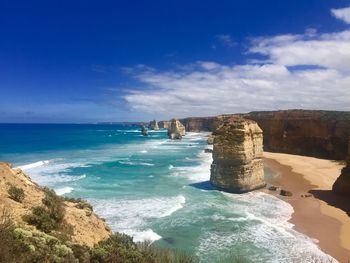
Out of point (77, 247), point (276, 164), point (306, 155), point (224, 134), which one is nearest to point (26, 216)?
point (77, 247)

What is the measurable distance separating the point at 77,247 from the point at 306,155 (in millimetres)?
56040

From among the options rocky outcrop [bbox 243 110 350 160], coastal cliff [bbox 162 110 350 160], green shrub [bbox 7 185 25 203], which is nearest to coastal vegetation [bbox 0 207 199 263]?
green shrub [bbox 7 185 25 203]

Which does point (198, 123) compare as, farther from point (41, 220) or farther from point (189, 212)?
point (41, 220)

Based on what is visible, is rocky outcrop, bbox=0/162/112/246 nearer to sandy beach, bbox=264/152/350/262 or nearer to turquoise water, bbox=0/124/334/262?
turquoise water, bbox=0/124/334/262

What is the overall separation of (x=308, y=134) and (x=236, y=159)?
121 feet

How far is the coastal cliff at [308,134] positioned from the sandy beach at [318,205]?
8.32 m

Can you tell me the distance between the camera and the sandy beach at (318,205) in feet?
61.5

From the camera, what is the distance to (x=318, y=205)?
2605 cm

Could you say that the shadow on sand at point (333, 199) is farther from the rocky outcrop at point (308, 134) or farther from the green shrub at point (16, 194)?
the rocky outcrop at point (308, 134)

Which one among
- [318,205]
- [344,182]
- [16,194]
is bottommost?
[318,205]

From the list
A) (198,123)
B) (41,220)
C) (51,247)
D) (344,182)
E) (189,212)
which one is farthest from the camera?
(198,123)

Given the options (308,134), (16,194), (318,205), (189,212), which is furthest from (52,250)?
(308,134)

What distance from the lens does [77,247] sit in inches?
329

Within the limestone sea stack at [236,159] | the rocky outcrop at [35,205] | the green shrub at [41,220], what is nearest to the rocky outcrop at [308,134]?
the limestone sea stack at [236,159]
